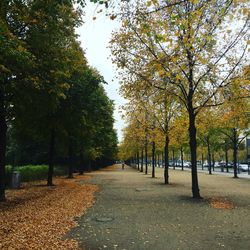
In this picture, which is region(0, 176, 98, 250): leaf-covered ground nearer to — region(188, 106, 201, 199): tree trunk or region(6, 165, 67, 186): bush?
region(188, 106, 201, 199): tree trunk

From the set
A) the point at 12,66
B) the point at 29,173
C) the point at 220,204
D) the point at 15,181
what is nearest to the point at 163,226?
the point at 220,204

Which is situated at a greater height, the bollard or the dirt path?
the bollard

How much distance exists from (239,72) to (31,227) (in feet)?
38.6

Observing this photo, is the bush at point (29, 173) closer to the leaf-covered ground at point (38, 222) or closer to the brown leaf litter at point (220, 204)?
the leaf-covered ground at point (38, 222)

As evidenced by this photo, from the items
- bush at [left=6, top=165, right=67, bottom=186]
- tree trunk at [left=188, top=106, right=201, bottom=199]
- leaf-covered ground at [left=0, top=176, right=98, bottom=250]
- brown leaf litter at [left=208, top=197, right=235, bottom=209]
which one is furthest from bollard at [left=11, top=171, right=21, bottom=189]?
brown leaf litter at [left=208, top=197, right=235, bottom=209]

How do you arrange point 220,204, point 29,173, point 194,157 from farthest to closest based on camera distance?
1. point 29,173
2. point 194,157
3. point 220,204

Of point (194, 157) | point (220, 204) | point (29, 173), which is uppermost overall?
point (194, 157)

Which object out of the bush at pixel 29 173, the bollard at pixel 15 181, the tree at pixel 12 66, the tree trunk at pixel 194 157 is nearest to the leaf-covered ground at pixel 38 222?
the tree at pixel 12 66

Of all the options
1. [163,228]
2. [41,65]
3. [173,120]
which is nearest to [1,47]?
[41,65]

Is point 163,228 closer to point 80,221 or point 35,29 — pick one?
point 80,221

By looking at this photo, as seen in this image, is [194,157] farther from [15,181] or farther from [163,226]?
[15,181]

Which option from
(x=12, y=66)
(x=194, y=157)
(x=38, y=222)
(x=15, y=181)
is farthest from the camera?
(x=15, y=181)

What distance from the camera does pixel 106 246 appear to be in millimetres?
7273

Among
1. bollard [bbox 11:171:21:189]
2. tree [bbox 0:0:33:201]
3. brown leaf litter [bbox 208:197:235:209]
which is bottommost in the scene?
brown leaf litter [bbox 208:197:235:209]
